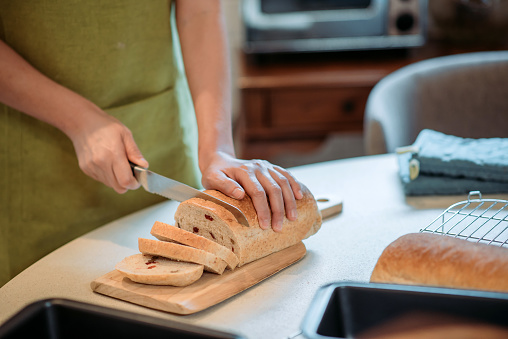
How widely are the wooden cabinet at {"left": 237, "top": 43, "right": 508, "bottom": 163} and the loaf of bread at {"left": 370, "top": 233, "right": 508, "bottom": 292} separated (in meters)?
1.64

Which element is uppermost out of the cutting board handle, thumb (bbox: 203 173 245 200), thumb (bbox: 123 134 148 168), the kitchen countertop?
thumb (bbox: 123 134 148 168)

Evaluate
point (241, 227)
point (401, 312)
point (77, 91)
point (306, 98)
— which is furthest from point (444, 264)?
point (306, 98)

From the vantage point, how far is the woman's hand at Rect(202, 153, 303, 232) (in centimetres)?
104

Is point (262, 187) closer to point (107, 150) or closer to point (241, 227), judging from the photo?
point (241, 227)

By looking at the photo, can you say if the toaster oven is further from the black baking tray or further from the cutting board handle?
the black baking tray

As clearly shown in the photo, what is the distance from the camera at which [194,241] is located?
3.20ft

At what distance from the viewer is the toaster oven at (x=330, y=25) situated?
256 cm

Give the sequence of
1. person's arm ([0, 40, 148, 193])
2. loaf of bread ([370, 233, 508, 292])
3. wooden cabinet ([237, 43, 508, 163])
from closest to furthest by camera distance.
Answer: loaf of bread ([370, 233, 508, 292]) < person's arm ([0, 40, 148, 193]) < wooden cabinet ([237, 43, 508, 163])

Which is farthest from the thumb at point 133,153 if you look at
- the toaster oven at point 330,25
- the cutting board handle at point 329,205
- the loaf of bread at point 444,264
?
the toaster oven at point 330,25

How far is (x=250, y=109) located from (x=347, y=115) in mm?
418

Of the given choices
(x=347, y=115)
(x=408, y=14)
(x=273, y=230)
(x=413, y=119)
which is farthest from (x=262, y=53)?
(x=273, y=230)

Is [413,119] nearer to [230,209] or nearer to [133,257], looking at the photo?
[230,209]

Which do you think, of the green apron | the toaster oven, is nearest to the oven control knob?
the toaster oven

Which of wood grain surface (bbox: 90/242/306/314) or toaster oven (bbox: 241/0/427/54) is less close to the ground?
toaster oven (bbox: 241/0/427/54)
